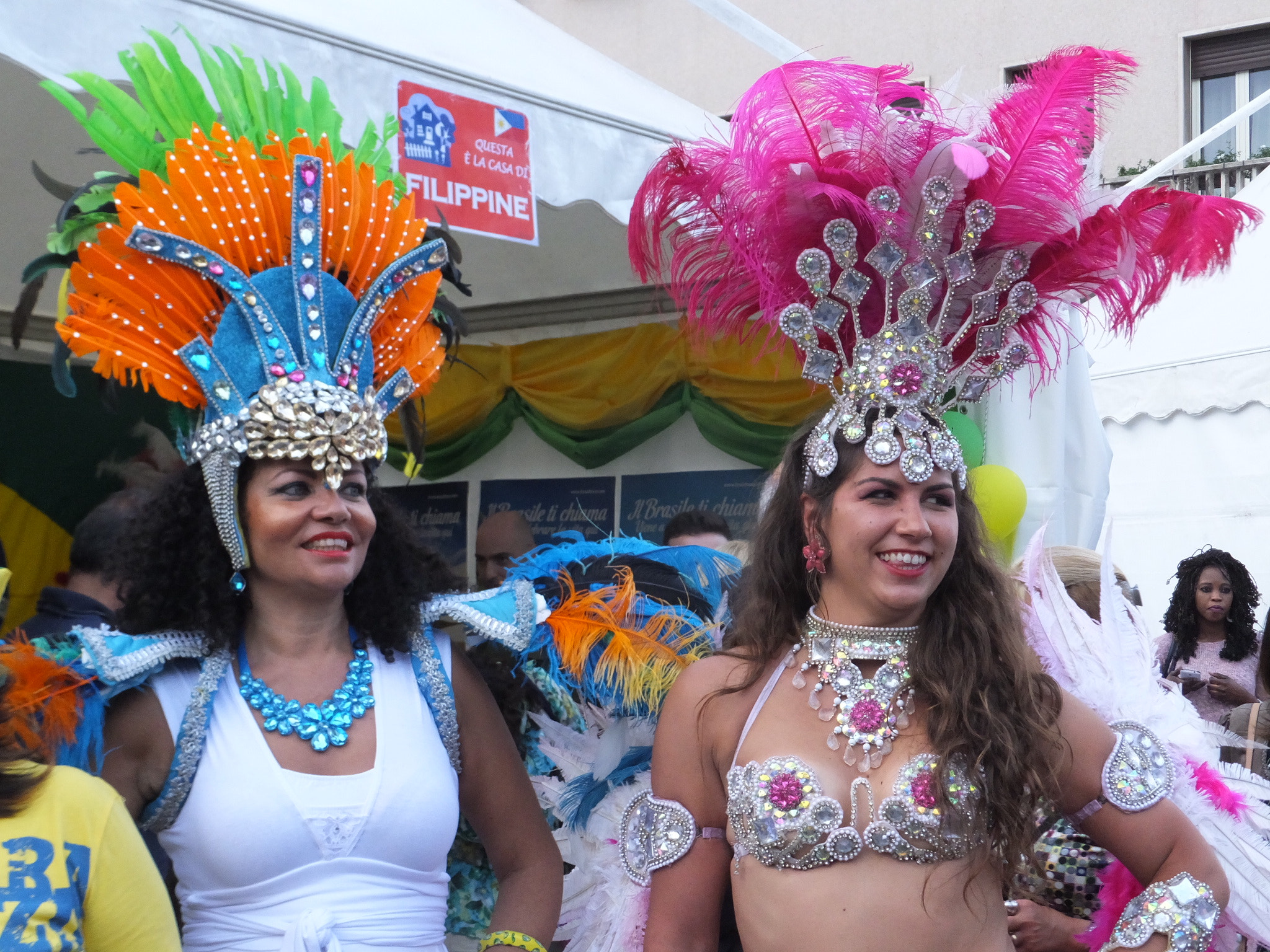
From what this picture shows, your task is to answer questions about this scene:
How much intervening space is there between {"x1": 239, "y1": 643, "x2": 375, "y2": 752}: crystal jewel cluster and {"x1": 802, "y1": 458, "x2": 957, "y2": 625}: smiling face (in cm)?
83

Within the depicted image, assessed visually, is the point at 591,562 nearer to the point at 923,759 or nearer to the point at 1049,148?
the point at 923,759

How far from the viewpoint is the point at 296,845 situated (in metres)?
2.08

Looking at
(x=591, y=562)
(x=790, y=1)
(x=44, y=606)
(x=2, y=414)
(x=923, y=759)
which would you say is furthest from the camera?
(x=790, y=1)

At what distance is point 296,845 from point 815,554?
956 mm

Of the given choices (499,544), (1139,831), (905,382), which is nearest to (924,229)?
(905,382)

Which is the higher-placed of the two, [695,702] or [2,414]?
[2,414]

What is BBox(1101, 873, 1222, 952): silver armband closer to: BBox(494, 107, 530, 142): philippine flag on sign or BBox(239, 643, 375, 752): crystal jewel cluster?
BBox(239, 643, 375, 752): crystal jewel cluster

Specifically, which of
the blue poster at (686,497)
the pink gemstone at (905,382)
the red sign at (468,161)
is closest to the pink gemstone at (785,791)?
the pink gemstone at (905,382)

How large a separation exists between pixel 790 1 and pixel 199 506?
12.4m

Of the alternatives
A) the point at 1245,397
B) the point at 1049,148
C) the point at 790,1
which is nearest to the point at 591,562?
the point at 1049,148

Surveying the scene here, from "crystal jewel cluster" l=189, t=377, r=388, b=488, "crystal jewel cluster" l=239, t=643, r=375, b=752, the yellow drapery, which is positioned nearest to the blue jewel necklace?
"crystal jewel cluster" l=239, t=643, r=375, b=752

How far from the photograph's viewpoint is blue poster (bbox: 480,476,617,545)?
17.8ft

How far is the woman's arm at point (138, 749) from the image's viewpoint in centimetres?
209

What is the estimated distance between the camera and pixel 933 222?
2.27 m
